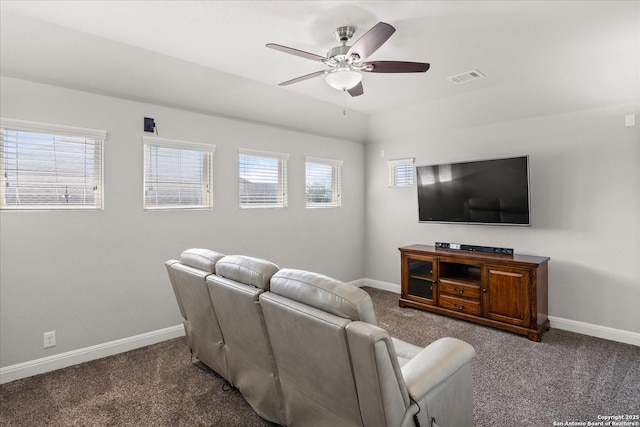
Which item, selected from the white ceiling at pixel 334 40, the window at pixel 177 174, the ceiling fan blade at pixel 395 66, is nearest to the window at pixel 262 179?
the window at pixel 177 174

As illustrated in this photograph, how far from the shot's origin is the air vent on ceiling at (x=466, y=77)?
3.42m

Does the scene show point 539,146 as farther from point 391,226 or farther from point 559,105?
point 391,226

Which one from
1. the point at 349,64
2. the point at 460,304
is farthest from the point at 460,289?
the point at 349,64

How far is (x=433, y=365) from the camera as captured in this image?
5.36ft

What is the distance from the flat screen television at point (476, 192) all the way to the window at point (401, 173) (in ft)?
1.61

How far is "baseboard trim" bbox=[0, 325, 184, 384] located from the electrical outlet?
0.10 m

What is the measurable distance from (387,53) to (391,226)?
2.91 meters

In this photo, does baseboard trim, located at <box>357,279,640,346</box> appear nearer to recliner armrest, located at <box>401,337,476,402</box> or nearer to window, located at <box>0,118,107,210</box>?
recliner armrest, located at <box>401,337,476,402</box>

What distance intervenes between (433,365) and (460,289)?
267cm

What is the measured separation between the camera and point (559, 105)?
3.72 m

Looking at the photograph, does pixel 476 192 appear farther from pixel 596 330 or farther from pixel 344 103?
pixel 344 103

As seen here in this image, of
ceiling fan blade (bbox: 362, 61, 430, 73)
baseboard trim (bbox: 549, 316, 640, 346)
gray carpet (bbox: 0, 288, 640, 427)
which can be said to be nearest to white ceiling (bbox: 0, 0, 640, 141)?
ceiling fan blade (bbox: 362, 61, 430, 73)

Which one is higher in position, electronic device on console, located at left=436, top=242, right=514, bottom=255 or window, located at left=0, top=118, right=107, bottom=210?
window, located at left=0, top=118, right=107, bottom=210

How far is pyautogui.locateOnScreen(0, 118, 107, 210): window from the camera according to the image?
2.78 m
